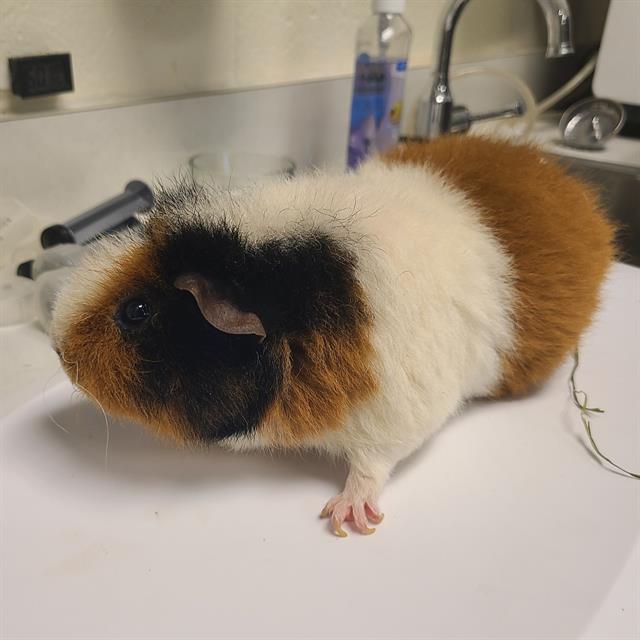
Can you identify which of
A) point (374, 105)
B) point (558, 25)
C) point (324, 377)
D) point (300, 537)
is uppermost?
point (558, 25)

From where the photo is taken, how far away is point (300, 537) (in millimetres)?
522

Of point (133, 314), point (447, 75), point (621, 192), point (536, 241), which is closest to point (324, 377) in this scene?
point (133, 314)

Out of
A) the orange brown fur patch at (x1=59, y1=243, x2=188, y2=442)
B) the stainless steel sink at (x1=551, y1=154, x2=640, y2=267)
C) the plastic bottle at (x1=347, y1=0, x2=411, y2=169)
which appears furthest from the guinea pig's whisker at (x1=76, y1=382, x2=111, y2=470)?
the stainless steel sink at (x1=551, y1=154, x2=640, y2=267)

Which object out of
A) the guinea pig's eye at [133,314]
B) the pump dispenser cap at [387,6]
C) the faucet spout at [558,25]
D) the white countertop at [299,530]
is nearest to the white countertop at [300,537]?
the white countertop at [299,530]

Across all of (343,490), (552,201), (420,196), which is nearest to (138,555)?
(343,490)

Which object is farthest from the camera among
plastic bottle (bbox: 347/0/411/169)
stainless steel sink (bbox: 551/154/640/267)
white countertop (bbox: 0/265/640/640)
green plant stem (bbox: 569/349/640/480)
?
stainless steel sink (bbox: 551/154/640/267)

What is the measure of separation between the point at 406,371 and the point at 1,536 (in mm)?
356

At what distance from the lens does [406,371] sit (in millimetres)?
542

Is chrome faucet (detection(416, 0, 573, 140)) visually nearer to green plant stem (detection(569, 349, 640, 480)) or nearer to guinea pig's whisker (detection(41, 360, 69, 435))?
green plant stem (detection(569, 349, 640, 480))

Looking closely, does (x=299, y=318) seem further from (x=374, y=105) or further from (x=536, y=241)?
(x=374, y=105)

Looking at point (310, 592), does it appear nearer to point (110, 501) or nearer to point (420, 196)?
point (110, 501)

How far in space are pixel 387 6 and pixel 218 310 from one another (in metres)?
0.75

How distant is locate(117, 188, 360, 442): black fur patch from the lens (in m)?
0.48

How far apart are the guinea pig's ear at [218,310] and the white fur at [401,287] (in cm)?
6
